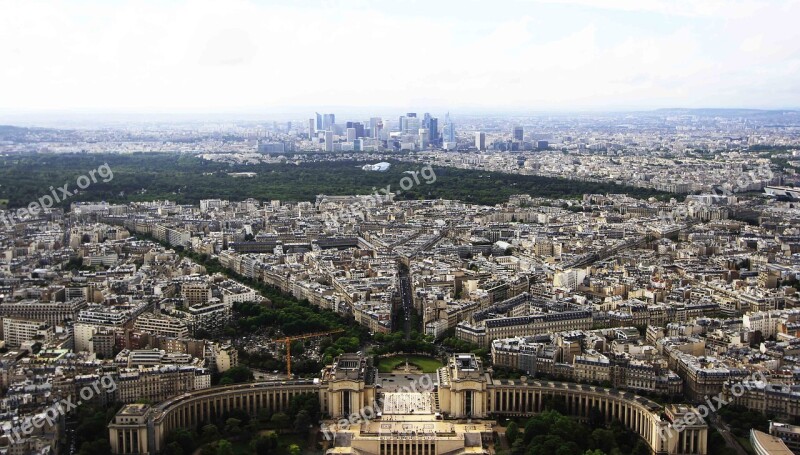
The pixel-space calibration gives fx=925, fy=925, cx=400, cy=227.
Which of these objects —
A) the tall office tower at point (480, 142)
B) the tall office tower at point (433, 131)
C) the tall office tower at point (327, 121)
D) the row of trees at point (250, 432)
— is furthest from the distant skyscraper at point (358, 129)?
the row of trees at point (250, 432)

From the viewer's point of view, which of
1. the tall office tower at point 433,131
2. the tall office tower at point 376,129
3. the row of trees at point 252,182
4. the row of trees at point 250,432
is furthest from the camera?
the tall office tower at point 376,129

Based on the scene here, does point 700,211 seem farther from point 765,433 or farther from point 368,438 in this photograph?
point 368,438

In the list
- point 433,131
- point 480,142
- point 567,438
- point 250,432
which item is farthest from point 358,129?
point 567,438

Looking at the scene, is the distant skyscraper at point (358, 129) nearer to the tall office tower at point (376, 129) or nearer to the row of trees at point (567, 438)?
the tall office tower at point (376, 129)

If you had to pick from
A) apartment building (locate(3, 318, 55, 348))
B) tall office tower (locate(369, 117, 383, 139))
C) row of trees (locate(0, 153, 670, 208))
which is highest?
tall office tower (locate(369, 117, 383, 139))

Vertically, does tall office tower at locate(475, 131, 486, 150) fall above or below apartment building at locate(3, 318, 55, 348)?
above

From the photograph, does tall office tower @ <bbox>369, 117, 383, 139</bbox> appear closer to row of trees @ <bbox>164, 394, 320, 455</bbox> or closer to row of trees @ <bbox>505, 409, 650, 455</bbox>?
row of trees @ <bbox>164, 394, 320, 455</bbox>

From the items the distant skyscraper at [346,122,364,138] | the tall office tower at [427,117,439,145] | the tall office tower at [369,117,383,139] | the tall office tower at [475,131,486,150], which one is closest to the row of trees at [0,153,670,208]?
the tall office tower at [475,131,486,150]

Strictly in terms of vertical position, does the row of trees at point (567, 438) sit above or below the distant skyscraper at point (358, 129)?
below

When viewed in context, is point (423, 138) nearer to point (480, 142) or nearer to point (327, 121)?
point (480, 142)

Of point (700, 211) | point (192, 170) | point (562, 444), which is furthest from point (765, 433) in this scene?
point (192, 170)

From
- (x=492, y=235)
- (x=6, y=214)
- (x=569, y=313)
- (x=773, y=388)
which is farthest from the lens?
(x=6, y=214)
